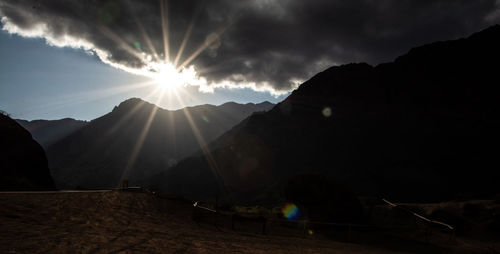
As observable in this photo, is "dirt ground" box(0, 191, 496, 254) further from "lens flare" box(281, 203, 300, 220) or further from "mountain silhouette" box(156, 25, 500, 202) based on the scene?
"mountain silhouette" box(156, 25, 500, 202)

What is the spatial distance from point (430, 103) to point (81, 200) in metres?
119

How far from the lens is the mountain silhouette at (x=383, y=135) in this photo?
76.4m

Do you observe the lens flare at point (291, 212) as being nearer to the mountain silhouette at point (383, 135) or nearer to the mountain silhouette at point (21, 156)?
the mountain silhouette at point (21, 156)

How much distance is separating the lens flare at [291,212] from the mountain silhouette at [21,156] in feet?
100.0

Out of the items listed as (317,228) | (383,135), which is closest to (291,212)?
(317,228)

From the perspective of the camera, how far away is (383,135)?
305 feet

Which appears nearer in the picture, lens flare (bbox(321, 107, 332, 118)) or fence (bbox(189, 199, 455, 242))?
fence (bbox(189, 199, 455, 242))

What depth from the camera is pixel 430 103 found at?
10112 cm

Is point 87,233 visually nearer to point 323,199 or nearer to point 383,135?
point 323,199

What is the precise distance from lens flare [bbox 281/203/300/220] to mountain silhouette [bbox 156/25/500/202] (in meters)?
37.4

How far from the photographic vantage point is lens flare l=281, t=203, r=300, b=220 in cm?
3083

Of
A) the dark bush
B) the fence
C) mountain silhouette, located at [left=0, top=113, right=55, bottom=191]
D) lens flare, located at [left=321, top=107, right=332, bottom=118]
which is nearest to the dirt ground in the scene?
the fence

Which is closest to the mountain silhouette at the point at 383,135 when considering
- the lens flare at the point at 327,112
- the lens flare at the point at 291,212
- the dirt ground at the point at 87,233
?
the lens flare at the point at 327,112

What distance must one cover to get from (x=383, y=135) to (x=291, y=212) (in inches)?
2956
